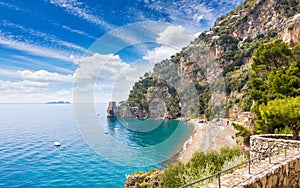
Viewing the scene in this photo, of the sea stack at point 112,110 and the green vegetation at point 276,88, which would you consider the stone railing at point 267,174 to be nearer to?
the green vegetation at point 276,88

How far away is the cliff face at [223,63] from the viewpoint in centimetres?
4728

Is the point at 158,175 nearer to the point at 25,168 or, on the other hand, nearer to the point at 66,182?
the point at 66,182

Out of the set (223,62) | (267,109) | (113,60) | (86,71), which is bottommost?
(267,109)

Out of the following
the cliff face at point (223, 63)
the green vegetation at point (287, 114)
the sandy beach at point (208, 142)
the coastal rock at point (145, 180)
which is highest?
the cliff face at point (223, 63)

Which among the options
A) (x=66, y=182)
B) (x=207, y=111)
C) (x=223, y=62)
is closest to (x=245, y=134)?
(x=66, y=182)

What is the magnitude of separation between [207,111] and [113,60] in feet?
146

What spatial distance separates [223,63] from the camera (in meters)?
71.6

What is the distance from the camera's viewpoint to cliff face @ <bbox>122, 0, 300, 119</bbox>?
47.3m

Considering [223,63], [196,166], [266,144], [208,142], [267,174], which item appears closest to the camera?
[267,174]

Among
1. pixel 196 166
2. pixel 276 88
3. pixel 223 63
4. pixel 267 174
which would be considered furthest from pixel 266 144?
pixel 223 63

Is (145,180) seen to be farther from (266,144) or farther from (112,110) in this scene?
(112,110)

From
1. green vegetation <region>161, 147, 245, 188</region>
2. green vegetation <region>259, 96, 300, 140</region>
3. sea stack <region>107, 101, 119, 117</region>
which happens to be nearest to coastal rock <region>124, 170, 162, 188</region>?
green vegetation <region>161, 147, 245, 188</region>

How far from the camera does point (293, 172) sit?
590 centimetres

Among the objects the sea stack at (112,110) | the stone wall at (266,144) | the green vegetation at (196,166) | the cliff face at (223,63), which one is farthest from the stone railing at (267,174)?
the sea stack at (112,110)
